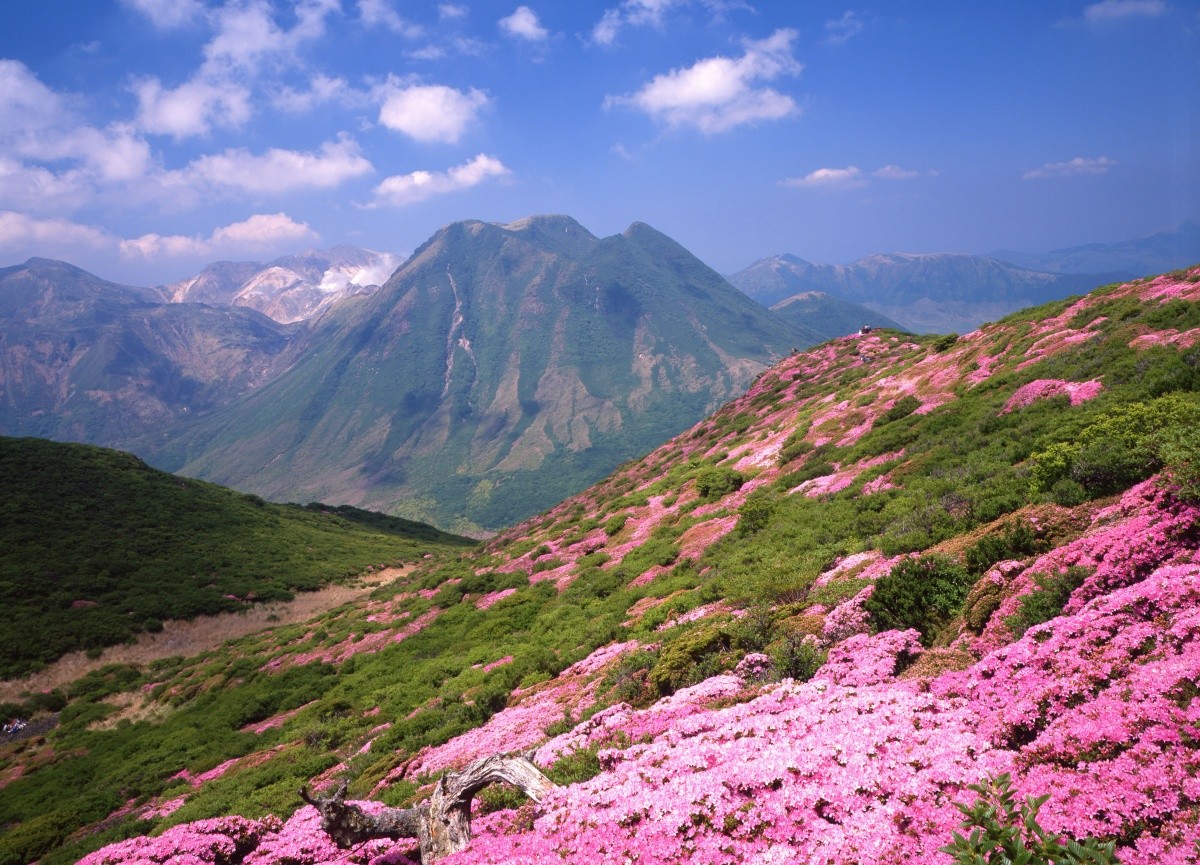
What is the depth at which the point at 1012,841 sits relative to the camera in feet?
15.2

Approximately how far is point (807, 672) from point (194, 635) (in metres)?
57.7

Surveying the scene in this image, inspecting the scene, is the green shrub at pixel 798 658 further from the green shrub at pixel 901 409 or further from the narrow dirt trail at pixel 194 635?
the narrow dirt trail at pixel 194 635

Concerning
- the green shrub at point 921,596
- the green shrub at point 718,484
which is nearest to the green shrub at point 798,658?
the green shrub at point 921,596

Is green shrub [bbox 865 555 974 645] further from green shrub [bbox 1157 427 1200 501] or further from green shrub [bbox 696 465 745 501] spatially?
green shrub [bbox 696 465 745 501]

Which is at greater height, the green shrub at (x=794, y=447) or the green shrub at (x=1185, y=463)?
the green shrub at (x=1185, y=463)

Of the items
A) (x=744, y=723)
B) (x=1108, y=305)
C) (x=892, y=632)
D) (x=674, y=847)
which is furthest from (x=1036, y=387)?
(x=674, y=847)

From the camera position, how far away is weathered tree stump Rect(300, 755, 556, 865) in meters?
8.66

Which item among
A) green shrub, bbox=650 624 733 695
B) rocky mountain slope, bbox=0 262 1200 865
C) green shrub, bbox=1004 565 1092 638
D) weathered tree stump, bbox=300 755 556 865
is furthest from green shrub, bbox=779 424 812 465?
weathered tree stump, bbox=300 755 556 865

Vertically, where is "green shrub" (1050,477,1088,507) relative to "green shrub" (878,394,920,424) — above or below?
below

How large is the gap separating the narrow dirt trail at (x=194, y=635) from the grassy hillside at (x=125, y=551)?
116 cm

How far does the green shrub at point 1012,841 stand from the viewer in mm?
4395

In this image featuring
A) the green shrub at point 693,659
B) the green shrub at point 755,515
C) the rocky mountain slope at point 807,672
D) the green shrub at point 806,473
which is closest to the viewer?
the rocky mountain slope at point 807,672

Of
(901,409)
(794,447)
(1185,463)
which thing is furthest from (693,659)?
(901,409)

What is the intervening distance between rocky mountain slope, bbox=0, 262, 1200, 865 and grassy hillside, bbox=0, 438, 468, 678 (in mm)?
13231
